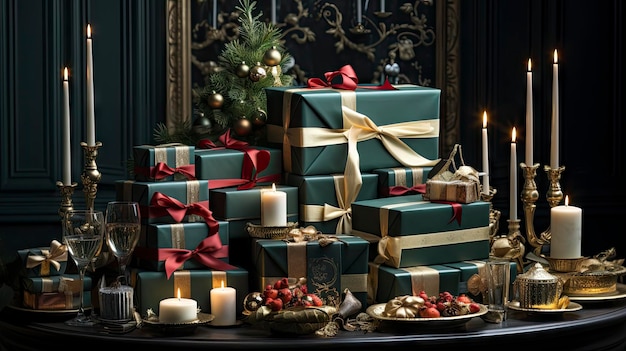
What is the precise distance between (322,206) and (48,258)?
2.02 ft

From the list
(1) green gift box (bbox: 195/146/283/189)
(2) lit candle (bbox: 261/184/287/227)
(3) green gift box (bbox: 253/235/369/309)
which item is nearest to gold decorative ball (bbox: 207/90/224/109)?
(1) green gift box (bbox: 195/146/283/189)

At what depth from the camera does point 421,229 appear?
212cm

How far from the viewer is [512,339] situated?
1.87 meters

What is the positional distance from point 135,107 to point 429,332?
225 centimetres

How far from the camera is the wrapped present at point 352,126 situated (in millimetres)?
2254

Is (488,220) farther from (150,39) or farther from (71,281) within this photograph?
(150,39)

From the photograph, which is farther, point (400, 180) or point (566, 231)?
point (400, 180)

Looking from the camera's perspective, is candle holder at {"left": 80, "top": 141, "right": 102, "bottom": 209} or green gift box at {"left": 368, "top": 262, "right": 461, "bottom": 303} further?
candle holder at {"left": 80, "top": 141, "right": 102, "bottom": 209}

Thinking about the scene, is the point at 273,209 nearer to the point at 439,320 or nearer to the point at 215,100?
the point at 439,320

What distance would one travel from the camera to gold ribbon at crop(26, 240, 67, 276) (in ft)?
6.53

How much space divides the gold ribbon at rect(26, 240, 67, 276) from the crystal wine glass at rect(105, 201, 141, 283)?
151 mm

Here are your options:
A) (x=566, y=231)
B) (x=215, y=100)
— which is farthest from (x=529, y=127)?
(x=215, y=100)

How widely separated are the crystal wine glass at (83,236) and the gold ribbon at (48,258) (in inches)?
3.7

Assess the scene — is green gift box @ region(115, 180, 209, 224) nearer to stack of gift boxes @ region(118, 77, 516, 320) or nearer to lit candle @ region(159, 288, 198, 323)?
stack of gift boxes @ region(118, 77, 516, 320)
